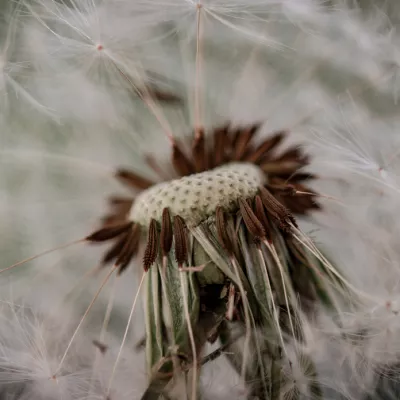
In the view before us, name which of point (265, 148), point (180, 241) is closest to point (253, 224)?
point (180, 241)

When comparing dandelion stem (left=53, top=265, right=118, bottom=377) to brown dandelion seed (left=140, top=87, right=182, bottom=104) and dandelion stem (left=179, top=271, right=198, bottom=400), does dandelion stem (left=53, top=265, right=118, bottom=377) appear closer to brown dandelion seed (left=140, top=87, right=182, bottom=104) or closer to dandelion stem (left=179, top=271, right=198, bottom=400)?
dandelion stem (left=179, top=271, right=198, bottom=400)

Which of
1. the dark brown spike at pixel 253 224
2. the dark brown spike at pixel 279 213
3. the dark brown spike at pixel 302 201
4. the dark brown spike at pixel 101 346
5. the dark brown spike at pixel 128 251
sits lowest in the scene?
the dark brown spike at pixel 101 346

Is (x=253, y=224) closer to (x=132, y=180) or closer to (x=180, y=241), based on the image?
(x=180, y=241)

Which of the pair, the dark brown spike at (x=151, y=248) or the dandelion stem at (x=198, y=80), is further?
the dandelion stem at (x=198, y=80)

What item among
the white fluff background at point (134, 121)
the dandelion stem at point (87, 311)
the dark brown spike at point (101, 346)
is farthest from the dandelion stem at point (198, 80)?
the dark brown spike at point (101, 346)

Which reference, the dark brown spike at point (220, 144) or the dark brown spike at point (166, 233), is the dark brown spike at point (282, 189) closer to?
the dark brown spike at point (220, 144)

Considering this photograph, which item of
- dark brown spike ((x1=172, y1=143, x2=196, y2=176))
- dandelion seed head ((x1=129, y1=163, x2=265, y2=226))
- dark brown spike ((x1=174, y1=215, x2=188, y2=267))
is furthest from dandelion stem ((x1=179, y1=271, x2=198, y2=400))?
dark brown spike ((x1=172, y1=143, x2=196, y2=176))

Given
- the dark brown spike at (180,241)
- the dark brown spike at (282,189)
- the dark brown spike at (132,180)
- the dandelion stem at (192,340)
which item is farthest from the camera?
the dark brown spike at (132,180)
